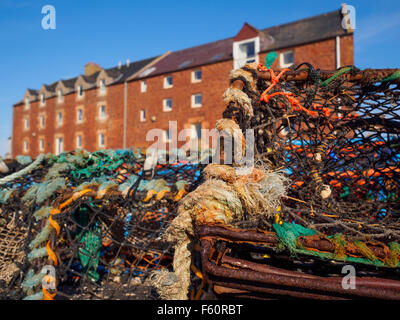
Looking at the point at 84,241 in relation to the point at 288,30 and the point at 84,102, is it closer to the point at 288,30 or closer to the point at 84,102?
the point at 288,30

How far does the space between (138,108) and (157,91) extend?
2.06m

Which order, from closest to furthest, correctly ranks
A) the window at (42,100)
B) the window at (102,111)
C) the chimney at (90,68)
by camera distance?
the window at (102,111), the window at (42,100), the chimney at (90,68)

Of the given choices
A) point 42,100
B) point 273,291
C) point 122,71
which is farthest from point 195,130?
point 273,291

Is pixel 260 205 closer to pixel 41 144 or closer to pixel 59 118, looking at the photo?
pixel 59 118

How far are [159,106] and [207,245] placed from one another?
2360 cm

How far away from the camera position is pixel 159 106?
80.2 feet

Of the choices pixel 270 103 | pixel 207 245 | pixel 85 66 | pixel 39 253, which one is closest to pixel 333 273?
pixel 207 245

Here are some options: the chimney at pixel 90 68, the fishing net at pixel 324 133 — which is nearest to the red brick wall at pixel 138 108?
the chimney at pixel 90 68

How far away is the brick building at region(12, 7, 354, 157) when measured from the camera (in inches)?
741

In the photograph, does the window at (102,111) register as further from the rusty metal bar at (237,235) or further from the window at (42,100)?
the rusty metal bar at (237,235)

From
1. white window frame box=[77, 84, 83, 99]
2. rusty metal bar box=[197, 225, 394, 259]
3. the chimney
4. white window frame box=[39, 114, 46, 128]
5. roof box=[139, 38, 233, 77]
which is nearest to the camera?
rusty metal bar box=[197, 225, 394, 259]

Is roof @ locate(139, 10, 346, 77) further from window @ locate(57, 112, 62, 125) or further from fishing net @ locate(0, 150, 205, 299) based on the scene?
fishing net @ locate(0, 150, 205, 299)

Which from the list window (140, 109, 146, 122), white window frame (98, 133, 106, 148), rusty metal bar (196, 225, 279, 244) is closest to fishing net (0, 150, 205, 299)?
rusty metal bar (196, 225, 279, 244)

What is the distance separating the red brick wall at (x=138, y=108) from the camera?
1845 centimetres
